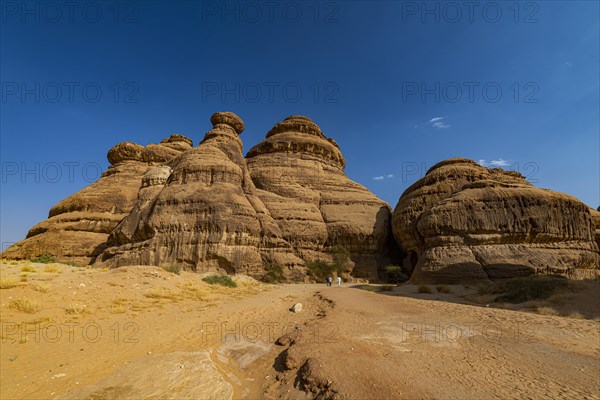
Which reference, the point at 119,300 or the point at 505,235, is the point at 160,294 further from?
the point at 505,235

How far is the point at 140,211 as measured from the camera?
30.4 meters

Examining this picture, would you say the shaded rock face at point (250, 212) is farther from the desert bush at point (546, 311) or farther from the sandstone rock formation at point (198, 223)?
the desert bush at point (546, 311)

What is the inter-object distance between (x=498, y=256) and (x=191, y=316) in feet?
80.4

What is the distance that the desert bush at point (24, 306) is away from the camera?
8913 millimetres

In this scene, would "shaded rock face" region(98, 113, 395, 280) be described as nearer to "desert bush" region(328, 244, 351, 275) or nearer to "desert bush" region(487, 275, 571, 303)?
"desert bush" region(328, 244, 351, 275)

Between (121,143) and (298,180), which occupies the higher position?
(121,143)

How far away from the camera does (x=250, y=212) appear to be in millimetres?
30422

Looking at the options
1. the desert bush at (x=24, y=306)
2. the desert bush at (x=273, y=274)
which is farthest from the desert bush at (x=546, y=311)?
the desert bush at (x=273, y=274)

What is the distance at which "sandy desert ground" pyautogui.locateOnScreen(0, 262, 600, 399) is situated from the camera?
16.0 feet

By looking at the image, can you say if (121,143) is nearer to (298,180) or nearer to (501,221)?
(298,180)

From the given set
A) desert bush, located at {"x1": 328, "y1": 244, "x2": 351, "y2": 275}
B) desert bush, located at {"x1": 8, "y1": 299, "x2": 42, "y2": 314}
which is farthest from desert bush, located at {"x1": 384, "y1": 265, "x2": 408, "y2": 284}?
desert bush, located at {"x1": 8, "y1": 299, "x2": 42, "y2": 314}

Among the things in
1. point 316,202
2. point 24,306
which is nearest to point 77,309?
point 24,306

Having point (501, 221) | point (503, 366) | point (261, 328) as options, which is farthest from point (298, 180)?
point (503, 366)

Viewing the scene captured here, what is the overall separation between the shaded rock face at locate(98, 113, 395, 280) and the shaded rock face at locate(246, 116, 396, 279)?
0.13 meters
